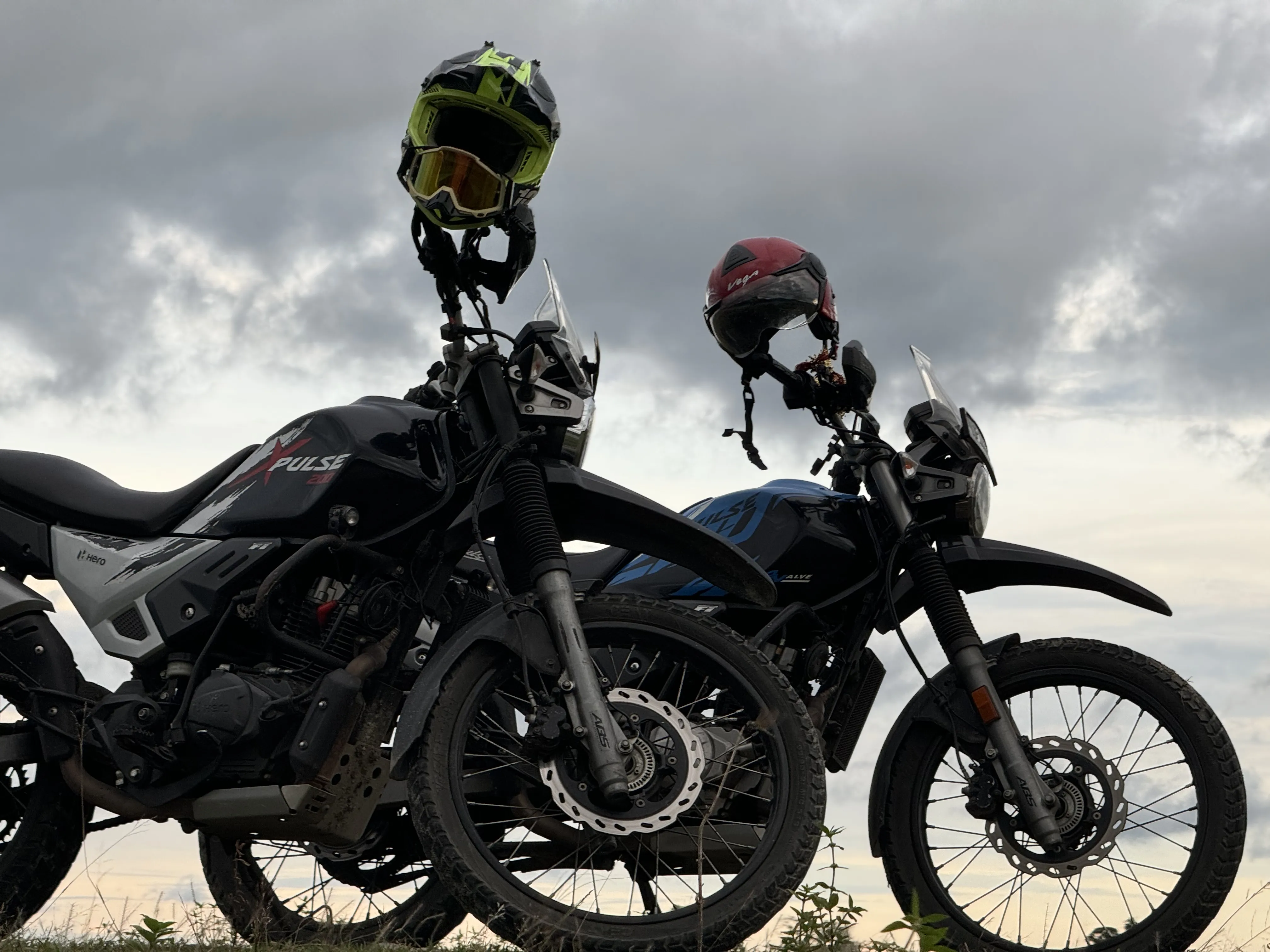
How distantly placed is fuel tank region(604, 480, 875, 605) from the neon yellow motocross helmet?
1.47 metres

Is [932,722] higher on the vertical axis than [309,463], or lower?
lower

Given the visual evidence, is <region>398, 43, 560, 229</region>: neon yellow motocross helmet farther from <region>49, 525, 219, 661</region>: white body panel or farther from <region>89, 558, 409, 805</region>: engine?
<region>49, 525, 219, 661</region>: white body panel

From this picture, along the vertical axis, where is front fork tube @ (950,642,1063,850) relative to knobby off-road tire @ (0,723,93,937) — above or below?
above

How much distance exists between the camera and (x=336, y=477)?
4.94 metres

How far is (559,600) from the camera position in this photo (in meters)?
4.55

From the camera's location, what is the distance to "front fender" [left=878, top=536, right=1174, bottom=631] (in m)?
5.80

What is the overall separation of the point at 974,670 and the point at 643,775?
158 cm

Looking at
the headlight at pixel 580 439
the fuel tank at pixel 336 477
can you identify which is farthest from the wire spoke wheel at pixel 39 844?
the headlight at pixel 580 439

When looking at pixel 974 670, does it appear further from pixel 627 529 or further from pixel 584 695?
pixel 584 695

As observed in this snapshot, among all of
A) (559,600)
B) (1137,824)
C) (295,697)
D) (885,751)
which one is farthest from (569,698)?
(1137,824)

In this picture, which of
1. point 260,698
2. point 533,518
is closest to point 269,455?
point 260,698

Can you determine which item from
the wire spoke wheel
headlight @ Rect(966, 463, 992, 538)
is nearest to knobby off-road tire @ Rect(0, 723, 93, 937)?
the wire spoke wheel

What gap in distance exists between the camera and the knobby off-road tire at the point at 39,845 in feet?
17.1

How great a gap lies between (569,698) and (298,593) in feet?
3.45
